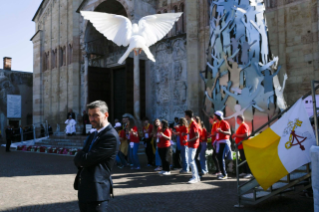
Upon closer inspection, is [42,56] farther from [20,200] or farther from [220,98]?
[20,200]

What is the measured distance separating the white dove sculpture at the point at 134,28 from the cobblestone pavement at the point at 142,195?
3.72m

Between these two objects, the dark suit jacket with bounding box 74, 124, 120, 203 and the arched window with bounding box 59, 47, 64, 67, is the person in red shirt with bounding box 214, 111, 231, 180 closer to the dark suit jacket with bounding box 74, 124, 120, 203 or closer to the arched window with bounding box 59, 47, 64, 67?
the dark suit jacket with bounding box 74, 124, 120, 203

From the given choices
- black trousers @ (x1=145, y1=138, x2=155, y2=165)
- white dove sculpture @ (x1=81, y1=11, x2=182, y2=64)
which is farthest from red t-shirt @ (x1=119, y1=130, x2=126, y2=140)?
white dove sculpture @ (x1=81, y1=11, x2=182, y2=64)

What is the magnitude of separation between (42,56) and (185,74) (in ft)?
Result: 55.3

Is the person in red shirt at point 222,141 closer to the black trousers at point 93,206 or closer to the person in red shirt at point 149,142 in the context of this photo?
the person in red shirt at point 149,142

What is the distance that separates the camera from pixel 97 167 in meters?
3.06

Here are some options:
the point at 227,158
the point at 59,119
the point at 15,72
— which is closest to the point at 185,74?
the point at 227,158

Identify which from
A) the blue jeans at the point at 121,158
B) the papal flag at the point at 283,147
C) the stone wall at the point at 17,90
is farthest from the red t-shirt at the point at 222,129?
the stone wall at the point at 17,90

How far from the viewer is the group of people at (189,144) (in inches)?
331

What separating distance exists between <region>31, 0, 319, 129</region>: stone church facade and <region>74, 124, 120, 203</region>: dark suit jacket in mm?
13397

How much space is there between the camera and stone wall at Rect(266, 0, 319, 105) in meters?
14.4

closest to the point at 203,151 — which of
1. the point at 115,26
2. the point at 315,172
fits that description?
the point at 115,26

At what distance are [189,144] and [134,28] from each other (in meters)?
3.68

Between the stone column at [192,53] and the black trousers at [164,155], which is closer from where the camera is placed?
the black trousers at [164,155]
